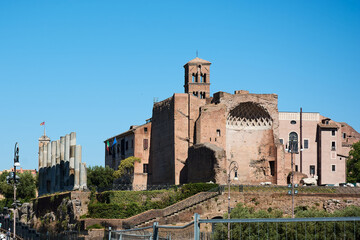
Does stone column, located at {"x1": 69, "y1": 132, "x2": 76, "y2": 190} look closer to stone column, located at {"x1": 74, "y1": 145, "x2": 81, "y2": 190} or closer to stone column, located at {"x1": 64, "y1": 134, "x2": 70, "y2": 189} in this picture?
stone column, located at {"x1": 74, "y1": 145, "x2": 81, "y2": 190}

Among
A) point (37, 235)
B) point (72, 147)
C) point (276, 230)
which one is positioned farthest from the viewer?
point (72, 147)

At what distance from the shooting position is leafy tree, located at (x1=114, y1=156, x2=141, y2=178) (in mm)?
82125

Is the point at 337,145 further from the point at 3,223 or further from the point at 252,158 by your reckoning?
the point at 3,223

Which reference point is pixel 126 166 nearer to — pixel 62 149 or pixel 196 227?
pixel 62 149

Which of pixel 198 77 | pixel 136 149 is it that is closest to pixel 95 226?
pixel 136 149

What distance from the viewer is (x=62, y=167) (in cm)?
8050

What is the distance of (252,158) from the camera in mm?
78188

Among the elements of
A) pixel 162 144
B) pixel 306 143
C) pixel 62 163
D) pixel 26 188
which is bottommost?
pixel 26 188

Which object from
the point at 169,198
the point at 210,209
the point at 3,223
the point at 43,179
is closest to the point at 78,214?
the point at 169,198

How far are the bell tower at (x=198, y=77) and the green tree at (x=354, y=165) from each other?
74.1 ft

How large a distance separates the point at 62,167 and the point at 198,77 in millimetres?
21988

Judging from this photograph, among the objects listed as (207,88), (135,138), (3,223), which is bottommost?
(3,223)

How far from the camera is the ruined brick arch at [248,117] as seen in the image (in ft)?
254

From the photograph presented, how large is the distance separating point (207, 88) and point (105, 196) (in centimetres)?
2779
